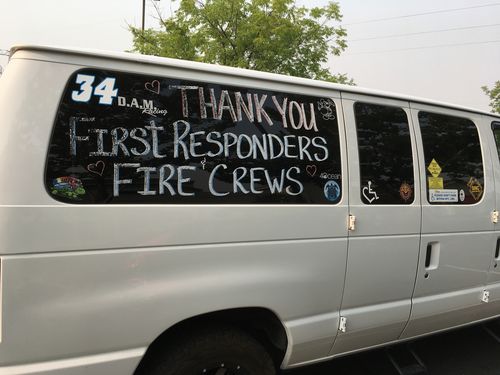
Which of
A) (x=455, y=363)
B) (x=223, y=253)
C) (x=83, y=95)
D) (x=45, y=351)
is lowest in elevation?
(x=455, y=363)

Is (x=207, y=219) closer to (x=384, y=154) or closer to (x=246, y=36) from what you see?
(x=384, y=154)

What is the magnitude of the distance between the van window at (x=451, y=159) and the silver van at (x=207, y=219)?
0.9 inches

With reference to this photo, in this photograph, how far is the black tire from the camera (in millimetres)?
2246

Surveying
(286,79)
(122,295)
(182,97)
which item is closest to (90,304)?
(122,295)

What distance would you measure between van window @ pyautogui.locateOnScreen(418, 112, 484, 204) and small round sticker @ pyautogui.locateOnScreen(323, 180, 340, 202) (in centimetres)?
85

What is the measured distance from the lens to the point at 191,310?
223 cm

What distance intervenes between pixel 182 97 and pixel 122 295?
99 centimetres

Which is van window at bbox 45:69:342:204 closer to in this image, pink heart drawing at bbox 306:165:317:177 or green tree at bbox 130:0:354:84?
pink heart drawing at bbox 306:165:317:177

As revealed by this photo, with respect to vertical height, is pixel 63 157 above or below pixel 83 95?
below

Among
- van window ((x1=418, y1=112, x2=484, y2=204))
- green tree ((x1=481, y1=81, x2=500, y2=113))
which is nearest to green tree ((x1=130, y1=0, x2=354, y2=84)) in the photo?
van window ((x1=418, y1=112, x2=484, y2=204))

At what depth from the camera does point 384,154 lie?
10.0ft

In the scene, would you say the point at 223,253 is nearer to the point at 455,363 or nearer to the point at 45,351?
the point at 45,351

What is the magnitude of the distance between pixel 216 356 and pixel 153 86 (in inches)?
54.1

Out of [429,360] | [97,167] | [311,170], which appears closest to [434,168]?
[311,170]
